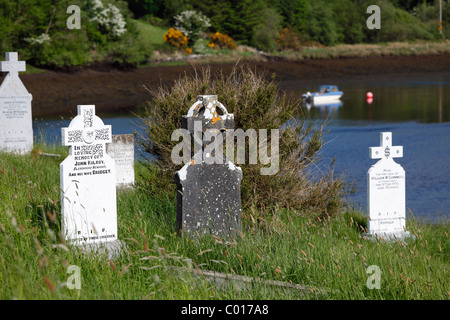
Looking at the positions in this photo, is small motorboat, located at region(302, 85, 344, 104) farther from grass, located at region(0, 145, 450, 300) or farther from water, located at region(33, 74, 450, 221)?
grass, located at region(0, 145, 450, 300)

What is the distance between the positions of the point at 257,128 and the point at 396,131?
19.6m

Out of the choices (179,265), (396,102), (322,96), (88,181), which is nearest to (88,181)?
(88,181)

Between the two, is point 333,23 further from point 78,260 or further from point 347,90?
point 78,260

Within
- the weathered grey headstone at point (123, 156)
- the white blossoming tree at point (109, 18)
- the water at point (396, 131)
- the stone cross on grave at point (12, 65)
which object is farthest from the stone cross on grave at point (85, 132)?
the white blossoming tree at point (109, 18)

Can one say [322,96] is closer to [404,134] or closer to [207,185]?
[404,134]

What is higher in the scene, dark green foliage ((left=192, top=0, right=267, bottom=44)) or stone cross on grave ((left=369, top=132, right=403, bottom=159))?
dark green foliage ((left=192, top=0, right=267, bottom=44))

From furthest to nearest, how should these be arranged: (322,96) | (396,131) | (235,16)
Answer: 1. (235,16)
2. (322,96)
3. (396,131)

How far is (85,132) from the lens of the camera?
25.2ft

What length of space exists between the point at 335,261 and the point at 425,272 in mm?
1599

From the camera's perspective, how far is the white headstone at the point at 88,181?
753cm

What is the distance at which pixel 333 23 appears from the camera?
68.0 meters

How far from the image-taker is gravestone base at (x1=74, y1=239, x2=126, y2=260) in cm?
656

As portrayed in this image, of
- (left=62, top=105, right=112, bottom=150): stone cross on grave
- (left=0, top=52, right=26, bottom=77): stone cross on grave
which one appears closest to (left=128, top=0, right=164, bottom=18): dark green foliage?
(left=0, top=52, right=26, bottom=77): stone cross on grave

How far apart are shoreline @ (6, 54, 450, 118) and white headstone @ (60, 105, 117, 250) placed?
751 inches
